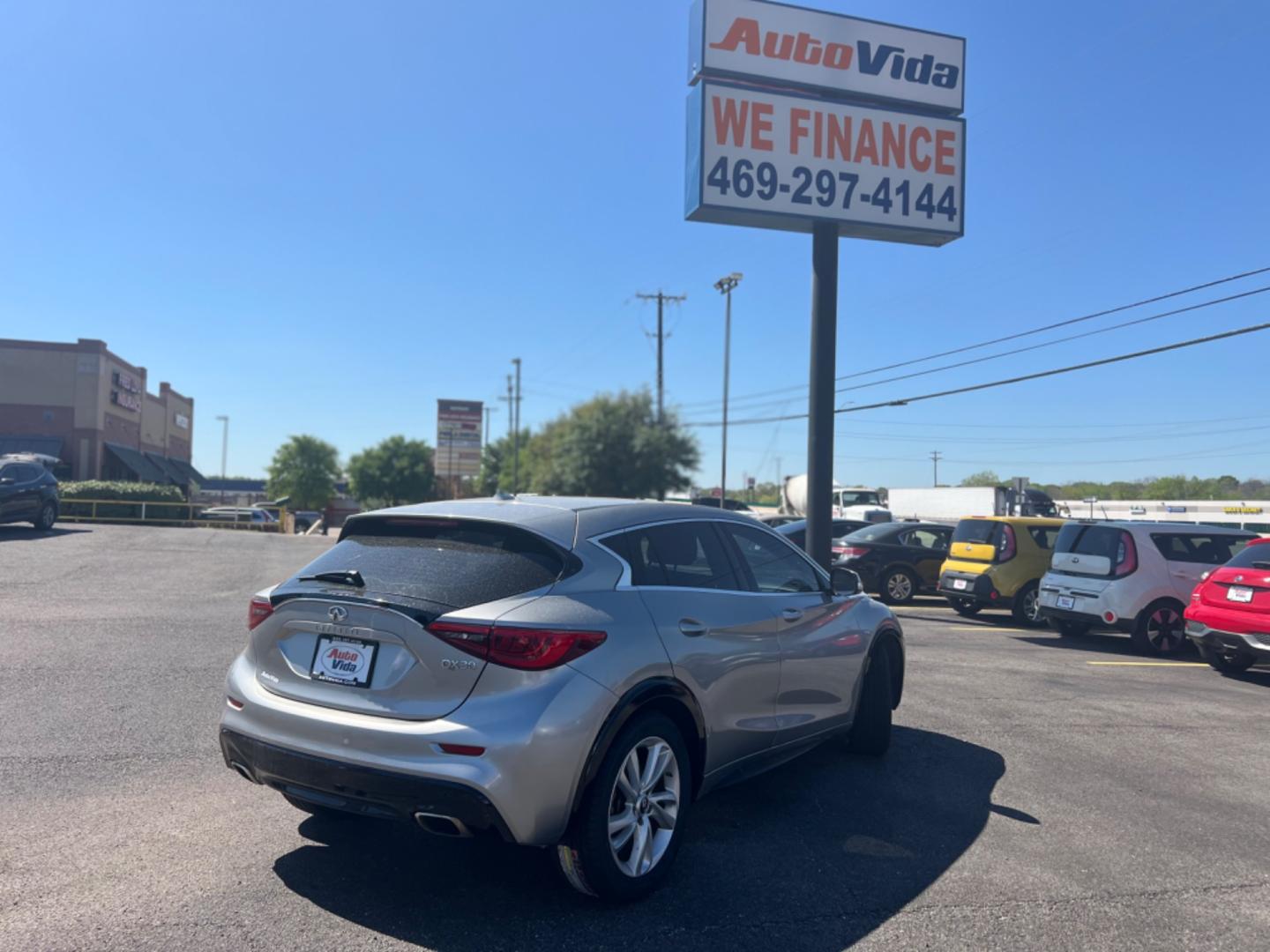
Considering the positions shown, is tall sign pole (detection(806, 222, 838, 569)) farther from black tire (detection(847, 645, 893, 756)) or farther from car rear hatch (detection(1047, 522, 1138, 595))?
black tire (detection(847, 645, 893, 756))

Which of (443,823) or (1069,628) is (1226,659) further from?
(443,823)

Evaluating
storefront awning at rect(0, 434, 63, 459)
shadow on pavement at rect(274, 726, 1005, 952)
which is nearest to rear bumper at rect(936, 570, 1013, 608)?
shadow on pavement at rect(274, 726, 1005, 952)

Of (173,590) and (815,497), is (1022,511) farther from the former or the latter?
(173,590)

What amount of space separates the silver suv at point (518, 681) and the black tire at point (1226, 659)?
7.42 metres

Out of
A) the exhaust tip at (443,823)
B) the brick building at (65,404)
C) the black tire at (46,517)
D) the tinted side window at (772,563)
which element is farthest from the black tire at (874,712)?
the brick building at (65,404)

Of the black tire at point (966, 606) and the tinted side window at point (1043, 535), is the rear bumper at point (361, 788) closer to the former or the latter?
the black tire at point (966, 606)

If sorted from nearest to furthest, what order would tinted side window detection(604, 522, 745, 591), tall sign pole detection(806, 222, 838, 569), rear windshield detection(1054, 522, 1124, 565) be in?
tinted side window detection(604, 522, 745, 591)
rear windshield detection(1054, 522, 1124, 565)
tall sign pole detection(806, 222, 838, 569)

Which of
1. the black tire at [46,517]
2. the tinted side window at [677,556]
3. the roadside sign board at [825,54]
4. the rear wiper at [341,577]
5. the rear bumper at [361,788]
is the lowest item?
the rear bumper at [361,788]

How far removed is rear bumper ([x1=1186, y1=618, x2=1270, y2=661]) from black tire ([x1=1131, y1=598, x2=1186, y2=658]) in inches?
62.4

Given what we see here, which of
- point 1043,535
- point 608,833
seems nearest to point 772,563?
point 608,833

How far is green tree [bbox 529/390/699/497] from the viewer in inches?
2048

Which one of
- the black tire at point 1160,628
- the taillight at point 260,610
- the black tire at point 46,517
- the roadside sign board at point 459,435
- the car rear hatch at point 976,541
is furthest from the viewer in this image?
the roadside sign board at point 459,435

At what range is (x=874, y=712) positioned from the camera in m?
6.30

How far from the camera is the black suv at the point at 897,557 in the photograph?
1798 centimetres
